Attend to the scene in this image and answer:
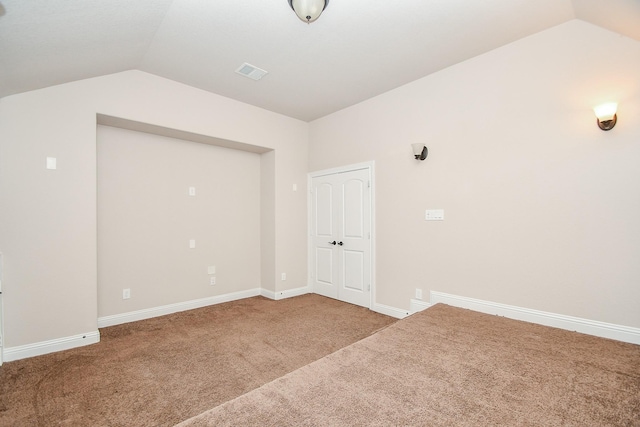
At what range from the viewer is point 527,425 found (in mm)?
1173

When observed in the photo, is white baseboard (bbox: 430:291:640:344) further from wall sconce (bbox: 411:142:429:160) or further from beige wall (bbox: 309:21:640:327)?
wall sconce (bbox: 411:142:429:160)

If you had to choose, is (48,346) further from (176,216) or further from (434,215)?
(434,215)

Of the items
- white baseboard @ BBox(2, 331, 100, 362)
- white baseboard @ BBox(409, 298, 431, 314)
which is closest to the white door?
white baseboard @ BBox(409, 298, 431, 314)

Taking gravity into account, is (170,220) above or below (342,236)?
above

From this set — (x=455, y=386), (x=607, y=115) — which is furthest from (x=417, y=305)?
(x=607, y=115)

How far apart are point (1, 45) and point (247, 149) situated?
2.86m

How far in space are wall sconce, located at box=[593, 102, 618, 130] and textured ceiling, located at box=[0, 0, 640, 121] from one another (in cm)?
49

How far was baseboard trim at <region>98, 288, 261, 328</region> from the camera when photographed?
336cm

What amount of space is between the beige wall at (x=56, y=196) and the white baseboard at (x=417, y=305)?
348 cm

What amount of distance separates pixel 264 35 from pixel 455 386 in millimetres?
3008

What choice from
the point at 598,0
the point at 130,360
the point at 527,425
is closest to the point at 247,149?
the point at 130,360

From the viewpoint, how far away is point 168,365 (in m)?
2.45

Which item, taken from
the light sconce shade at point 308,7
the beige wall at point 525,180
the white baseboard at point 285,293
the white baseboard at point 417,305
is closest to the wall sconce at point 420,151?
the beige wall at point 525,180

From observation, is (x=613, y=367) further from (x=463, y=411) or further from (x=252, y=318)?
(x=252, y=318)
